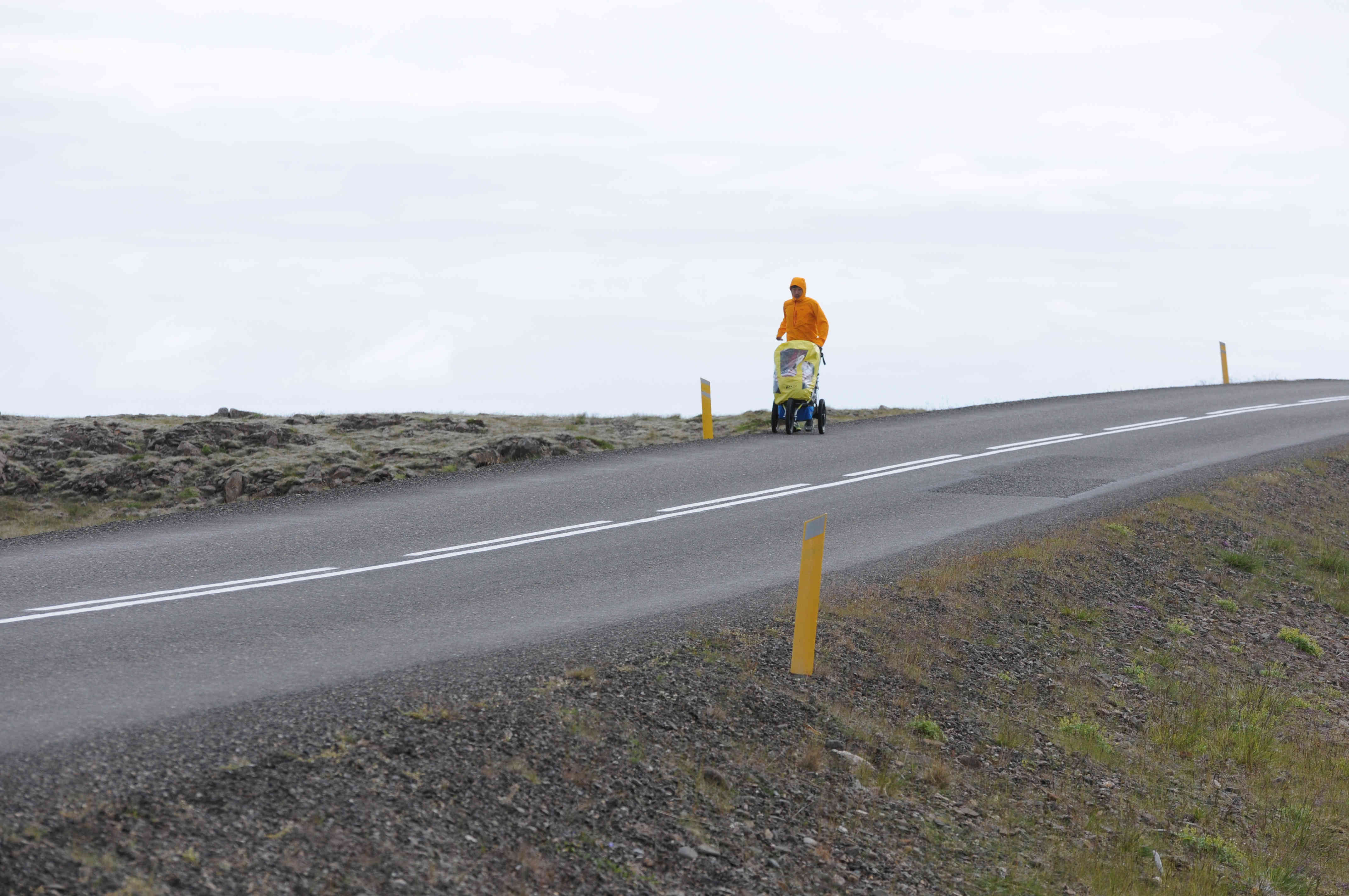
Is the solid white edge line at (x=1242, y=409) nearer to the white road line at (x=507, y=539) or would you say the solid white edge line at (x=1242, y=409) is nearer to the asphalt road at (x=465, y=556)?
the asphalt road at (x=465, y=556)

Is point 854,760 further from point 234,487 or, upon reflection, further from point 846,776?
point 234,487

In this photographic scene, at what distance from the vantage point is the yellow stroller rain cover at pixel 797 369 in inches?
718

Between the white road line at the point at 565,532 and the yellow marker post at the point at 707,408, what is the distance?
13.1ft

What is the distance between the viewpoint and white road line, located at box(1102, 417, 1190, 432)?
20.4 metres

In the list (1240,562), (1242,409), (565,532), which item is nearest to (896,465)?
(1240,562)

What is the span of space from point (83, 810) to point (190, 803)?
1.32 feet

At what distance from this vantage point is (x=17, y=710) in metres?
5.71

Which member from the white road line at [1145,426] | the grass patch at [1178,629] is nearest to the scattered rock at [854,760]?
the grass patch at [1178,629]

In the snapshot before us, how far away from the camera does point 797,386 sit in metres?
18.5

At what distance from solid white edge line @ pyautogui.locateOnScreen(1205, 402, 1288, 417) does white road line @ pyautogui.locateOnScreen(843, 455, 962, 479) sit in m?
8.94

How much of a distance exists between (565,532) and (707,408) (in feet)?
27.2

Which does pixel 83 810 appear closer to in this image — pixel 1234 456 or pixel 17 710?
pixel 17 710

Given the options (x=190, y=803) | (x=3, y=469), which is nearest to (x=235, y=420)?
(x=3, y=469)

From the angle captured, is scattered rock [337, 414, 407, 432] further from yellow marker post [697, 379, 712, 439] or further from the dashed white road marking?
the dashed white road marking
